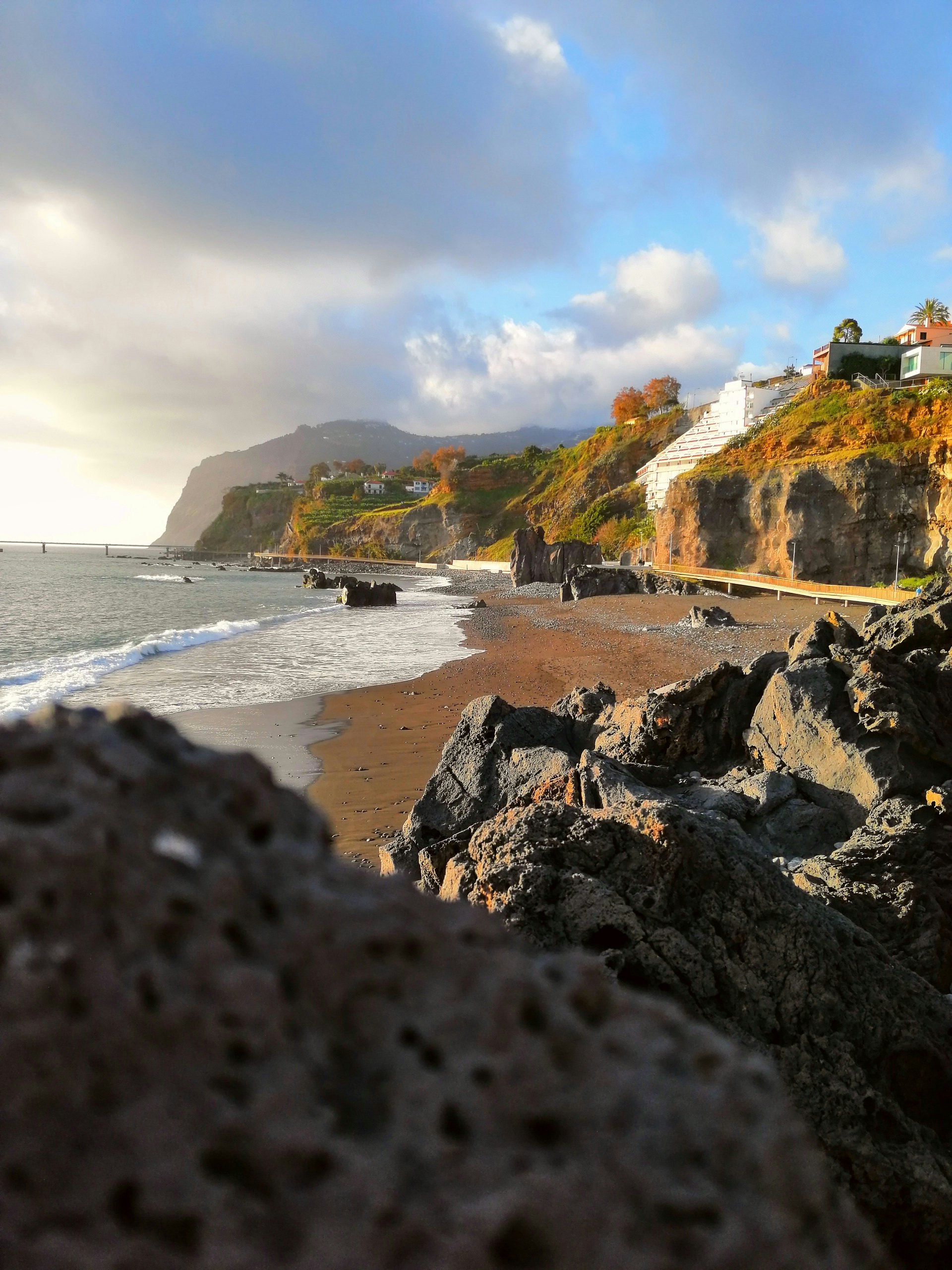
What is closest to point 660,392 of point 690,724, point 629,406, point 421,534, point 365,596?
point 629,406

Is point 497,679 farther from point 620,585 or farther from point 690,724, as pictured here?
point 620,585

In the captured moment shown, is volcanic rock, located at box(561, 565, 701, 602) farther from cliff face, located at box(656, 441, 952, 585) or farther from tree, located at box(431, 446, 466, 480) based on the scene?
tree, located at box(431, 446, 466, 480)

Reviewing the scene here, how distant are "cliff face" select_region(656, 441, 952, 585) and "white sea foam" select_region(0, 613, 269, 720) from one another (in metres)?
34.8

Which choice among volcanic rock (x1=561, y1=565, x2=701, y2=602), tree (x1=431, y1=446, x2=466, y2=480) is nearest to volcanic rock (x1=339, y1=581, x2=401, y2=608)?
volcanic rock (x1=561, y1=565, x2=701, y2=602)

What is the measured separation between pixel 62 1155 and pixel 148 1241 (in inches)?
5.8

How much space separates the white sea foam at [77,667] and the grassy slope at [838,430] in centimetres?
3796

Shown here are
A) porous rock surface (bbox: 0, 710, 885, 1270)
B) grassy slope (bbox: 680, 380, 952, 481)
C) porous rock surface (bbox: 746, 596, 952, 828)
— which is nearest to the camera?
porous rock surface (bbox: 0, 710, 885, 1270)

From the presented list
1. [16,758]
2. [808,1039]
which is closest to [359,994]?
[16,758]

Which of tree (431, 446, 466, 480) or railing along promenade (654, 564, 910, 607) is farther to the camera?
tree (431, 446, 466, 480)

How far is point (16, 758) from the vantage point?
1.16m

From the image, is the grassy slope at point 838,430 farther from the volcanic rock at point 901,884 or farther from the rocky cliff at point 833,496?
the volcanic rock at point 901,884

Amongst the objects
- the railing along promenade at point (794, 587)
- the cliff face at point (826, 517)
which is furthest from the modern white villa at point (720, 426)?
the railing along promenade at point (794, 587)

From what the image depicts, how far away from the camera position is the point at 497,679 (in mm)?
18016

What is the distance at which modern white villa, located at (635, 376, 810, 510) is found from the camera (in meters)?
70.5
